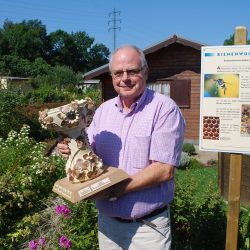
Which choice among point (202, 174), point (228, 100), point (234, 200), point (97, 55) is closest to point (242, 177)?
point (202, 174)

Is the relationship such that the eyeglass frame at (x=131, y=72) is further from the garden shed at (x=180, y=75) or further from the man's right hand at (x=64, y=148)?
the garden shed at (x=180, y=75)

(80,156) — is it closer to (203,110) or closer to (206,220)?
(203,110)

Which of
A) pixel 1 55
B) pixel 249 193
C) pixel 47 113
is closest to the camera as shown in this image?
pixel 47 113

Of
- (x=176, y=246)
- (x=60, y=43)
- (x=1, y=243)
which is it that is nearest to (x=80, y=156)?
(x=176, y=246)

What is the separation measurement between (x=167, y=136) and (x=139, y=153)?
205 millimetres

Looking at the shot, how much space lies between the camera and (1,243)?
15.9 feet

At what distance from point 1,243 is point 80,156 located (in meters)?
2.58

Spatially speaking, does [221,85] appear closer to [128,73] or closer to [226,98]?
[226,98]

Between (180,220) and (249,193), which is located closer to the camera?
(180,220)

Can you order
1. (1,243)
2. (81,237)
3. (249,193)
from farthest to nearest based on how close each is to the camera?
(249,193)
(1,243)
(81,237)

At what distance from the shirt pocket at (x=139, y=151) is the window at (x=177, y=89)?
12986mm

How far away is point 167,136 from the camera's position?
2.66 meters

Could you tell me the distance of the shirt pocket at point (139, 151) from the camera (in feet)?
8.90

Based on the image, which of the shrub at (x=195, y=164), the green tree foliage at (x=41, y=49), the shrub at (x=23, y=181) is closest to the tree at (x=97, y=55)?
the green tree foliage at (x=41, y=49)
